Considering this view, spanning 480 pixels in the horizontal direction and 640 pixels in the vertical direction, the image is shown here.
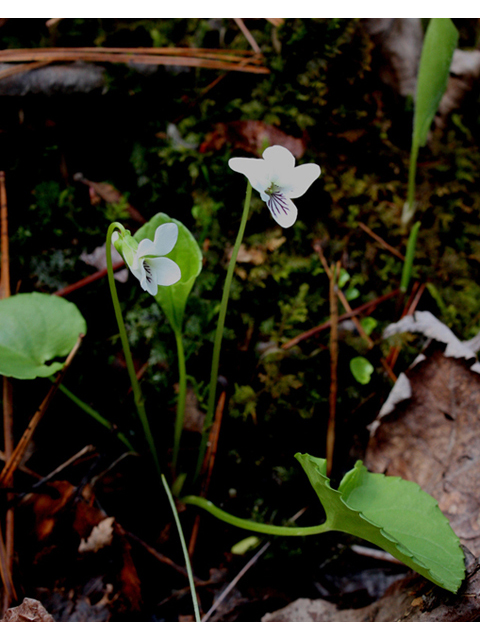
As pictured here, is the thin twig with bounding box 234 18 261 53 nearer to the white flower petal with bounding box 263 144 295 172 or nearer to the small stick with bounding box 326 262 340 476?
the small stick with bounding box 326 262 340 476

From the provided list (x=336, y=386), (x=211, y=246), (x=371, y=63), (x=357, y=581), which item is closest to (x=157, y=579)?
(x=357, y=581)

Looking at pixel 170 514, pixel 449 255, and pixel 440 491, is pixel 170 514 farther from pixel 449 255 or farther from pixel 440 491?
pixel 449 255

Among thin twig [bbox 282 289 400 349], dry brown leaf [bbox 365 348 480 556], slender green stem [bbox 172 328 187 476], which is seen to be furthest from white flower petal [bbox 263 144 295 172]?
dry brown leaf [bbox 365 348 480 556]

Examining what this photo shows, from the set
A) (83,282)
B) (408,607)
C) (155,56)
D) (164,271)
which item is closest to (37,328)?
(83,282)

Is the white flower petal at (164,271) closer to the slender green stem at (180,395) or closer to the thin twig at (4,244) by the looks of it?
the slender green stem at (180,395)

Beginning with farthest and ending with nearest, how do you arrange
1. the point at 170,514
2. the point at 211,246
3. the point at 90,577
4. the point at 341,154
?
the point at 341,154 → the point at 211,246 → the point at 170,514 → the point at 90,577

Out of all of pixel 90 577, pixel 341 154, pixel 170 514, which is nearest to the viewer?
pixel 90 577
